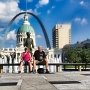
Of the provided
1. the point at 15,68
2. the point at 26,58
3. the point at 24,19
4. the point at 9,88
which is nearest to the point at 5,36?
the point at 24,19

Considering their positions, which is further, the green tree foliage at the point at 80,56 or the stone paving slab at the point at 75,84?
the green tree foliage at the point at 80,56

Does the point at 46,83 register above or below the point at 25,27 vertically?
below

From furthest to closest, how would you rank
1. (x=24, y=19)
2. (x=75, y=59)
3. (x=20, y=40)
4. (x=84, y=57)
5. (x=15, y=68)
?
(x=24, y=19) → (x=20, y=40) → (x=75, y=59) → (x=84, y=57) → (x=15, y=68)

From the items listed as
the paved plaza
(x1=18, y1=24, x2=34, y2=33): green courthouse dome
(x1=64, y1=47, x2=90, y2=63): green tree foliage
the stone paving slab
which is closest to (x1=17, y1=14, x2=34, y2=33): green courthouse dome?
(x1=18, y1=24, x2=34, y2=33): green courthouse dome

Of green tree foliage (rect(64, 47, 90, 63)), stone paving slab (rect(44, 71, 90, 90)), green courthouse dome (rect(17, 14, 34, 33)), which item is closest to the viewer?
stone paving slab (rect(44, 71, 90, 90))

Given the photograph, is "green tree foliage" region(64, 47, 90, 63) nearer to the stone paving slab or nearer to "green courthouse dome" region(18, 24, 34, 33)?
the stone paving slab

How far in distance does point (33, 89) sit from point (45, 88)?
0.38 metres

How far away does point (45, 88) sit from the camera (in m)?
7.73

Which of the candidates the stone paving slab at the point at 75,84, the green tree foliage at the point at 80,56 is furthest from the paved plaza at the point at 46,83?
the green tree foliage at the point at 80,56

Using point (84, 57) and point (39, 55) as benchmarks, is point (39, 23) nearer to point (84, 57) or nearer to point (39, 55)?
point (84, 57)

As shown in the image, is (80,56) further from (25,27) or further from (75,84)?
(25,27)

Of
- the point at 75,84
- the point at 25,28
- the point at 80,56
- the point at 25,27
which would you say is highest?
the point at 25,27

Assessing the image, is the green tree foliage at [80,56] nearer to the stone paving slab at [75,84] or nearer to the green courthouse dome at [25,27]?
the stone paving slab at [75,84]

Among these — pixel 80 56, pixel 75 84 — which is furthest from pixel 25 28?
pixel 75 84
